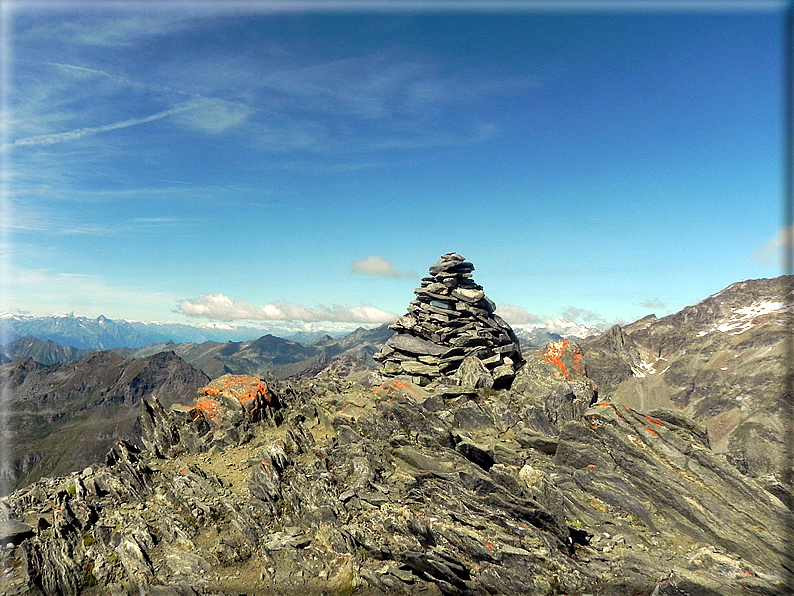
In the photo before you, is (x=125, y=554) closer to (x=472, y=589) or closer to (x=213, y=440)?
(x=213, y=440)

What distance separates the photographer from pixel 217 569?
23625 millimetres

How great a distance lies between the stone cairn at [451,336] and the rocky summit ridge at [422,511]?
7630mm

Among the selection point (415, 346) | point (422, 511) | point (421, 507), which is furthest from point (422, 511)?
point (415, 346)

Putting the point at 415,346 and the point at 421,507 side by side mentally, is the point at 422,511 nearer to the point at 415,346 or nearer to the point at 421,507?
the point at 421,507

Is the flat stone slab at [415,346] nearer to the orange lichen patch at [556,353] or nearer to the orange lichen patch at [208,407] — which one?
the orange lichen patch at [556,353]

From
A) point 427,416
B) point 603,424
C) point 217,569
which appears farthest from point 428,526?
point 603,424

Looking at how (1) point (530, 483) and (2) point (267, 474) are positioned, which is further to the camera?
(2) point (267, 474)

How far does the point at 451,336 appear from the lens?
47625mm

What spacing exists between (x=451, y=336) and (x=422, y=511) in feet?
80.3

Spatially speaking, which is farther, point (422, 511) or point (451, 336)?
point (451, 336)

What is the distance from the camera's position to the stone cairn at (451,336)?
4422 centimetres

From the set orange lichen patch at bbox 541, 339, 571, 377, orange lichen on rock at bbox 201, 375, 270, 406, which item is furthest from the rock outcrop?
orange lichen patch at bbox 541, 339, 571, 377

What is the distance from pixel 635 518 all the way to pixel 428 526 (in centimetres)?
1366

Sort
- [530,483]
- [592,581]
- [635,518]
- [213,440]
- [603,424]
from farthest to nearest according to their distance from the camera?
1. [213,440]
2. [603,424]
3. [530,483]
4. [635,518]
5. [592,581]
